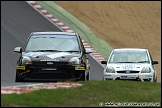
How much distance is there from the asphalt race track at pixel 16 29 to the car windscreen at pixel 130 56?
3.04 meters

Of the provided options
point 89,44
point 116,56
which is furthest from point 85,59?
point 89,44

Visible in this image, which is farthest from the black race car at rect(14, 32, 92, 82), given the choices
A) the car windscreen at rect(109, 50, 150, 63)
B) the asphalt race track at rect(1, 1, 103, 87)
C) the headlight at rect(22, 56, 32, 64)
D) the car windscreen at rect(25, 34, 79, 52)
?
the asphalt race track at rect(1, 1, 103, 87)

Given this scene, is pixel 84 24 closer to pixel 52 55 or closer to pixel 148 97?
pixel 52 55

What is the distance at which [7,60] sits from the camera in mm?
24406

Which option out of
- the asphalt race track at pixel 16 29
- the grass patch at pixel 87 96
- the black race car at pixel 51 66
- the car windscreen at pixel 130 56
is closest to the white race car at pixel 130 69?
the car windscreen at pixel 130 56

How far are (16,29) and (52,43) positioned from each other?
12989 mm

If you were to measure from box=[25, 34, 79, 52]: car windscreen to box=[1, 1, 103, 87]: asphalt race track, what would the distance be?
9.84ft

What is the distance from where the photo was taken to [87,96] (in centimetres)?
1179

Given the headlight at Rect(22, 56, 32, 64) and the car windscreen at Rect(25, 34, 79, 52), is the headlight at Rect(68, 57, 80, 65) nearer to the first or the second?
the car windscreen at Rect(25, 34, 79, 52)

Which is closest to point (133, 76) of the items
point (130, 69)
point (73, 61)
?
point (130, 69)

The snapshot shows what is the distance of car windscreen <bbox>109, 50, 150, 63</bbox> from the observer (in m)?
19.9

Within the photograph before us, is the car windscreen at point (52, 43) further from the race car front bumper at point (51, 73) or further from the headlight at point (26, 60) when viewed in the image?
the race car front bumper at point (51, 73)

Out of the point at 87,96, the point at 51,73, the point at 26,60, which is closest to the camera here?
the point at 87,96

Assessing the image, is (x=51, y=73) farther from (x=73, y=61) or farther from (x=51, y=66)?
(x=73, y=61)
